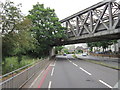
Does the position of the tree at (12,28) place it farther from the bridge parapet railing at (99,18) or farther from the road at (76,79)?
the bridge parapet railing at (99,18)

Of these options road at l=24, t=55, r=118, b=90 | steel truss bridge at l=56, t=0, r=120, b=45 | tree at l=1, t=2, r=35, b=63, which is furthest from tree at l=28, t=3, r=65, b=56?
road at l=24, t=55, r=118, b=90

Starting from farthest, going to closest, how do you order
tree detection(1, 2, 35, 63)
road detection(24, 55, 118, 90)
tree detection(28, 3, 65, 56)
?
tree detection(28, 3, 65, 56)
tree detection(1, 2, 35, 63)
road detection(24, 55, 118, 90)

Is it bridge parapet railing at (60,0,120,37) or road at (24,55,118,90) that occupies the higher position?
bridge parapet railing at (60,0,120,37)

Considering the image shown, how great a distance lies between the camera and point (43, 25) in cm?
3425

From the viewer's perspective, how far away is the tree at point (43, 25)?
3328 cm

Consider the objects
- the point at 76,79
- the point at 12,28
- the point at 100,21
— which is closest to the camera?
the point at 76,79

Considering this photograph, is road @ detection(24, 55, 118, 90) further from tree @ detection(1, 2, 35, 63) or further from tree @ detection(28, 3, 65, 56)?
tree @ detection(28, 3, 65, 56)

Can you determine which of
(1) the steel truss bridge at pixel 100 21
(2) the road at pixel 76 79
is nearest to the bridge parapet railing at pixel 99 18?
(1) the steel truss bridge at pixel 100 21

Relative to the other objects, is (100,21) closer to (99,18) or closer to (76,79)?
(99,18)

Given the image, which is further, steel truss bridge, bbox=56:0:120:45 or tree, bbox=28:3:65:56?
tree, bbox=28:3:65:56

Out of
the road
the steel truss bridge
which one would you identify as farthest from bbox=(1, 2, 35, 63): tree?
the steel truss bridge

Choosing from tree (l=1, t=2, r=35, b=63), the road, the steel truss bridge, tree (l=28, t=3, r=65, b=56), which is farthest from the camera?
tree (l=28, t=3, r=65, b=56)

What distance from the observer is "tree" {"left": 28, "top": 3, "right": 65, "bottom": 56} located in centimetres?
3328

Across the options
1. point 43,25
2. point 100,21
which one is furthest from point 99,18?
point 43,25
